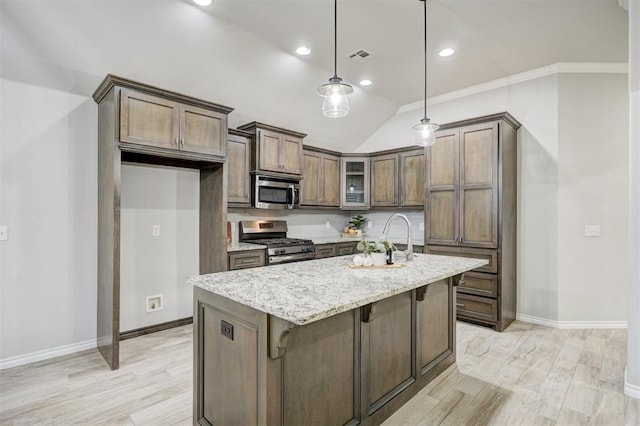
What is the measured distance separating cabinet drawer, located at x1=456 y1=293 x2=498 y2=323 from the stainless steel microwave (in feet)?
8.12

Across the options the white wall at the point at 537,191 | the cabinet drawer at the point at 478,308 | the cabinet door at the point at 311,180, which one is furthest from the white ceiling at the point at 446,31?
the cabinet drawer at the point at 478,308

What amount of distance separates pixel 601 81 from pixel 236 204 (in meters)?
4.53

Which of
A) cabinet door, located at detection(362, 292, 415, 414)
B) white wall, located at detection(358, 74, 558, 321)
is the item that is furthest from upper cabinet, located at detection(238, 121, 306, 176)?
white wall, located at detection(358, 74, 558, 321)

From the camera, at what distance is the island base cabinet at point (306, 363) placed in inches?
60.1

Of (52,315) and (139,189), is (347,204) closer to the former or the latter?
(139,189)

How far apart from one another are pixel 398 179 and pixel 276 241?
82.3 inches

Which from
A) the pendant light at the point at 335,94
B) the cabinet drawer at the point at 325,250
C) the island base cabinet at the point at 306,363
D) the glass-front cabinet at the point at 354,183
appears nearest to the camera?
the island base cabinet at the point at 306,363

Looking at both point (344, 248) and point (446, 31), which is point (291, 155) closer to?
point (344, 248)

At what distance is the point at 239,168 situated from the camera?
401 centimetres

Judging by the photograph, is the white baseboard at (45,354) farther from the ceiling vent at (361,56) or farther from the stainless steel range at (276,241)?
the ceiling vent at (361,56)

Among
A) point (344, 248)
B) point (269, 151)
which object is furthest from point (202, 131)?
point (344, 248)

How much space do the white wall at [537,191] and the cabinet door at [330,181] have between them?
8.03 feet

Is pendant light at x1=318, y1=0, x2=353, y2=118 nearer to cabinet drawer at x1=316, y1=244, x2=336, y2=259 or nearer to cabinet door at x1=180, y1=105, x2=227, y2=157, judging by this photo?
cabinet door at x1=180, y1=105, x2=227, y2=157

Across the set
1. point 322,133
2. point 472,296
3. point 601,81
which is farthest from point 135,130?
point 601,81
